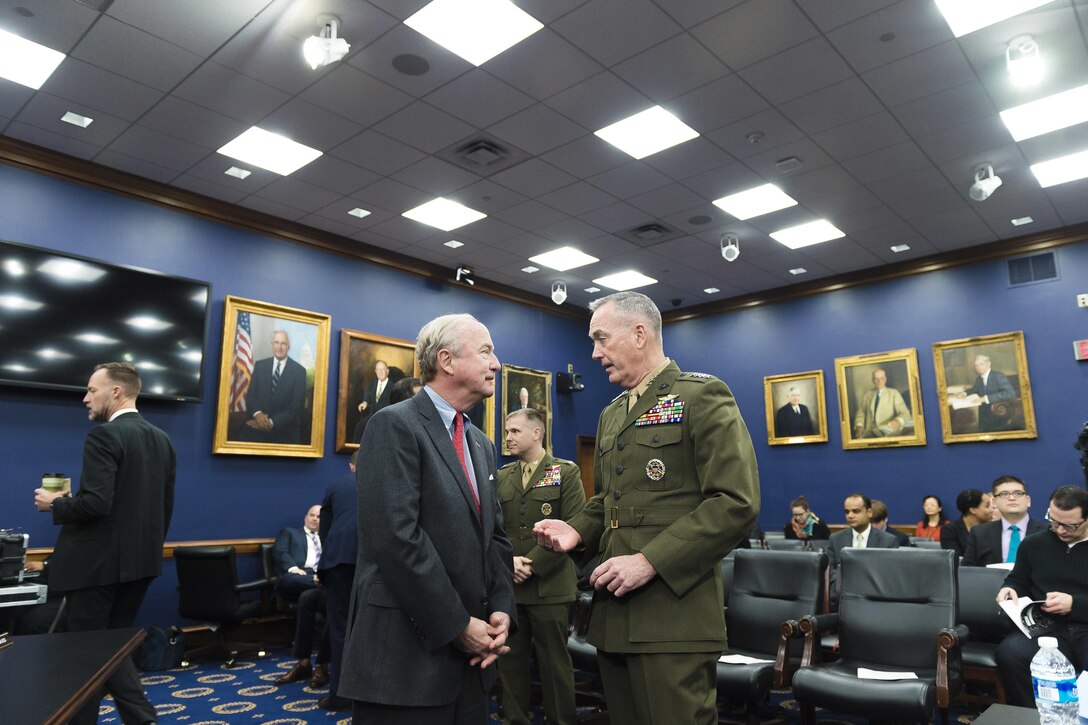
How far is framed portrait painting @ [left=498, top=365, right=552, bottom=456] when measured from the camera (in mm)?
9508

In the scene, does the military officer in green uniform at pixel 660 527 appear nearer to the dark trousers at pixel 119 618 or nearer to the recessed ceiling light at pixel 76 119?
the dark trousers at pixel 119 618

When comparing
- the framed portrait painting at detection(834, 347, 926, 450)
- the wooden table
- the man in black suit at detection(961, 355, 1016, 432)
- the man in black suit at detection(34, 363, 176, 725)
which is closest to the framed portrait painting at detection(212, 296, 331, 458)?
the man in black suit at detection(34, 363, 176, 725)


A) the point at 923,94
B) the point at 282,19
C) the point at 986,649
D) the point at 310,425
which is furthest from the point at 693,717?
the point at 310,425

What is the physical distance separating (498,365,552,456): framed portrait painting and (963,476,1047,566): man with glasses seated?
17.7ft

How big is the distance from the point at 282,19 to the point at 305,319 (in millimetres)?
3635

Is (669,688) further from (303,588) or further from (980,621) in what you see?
(303,588)

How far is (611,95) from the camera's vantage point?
17.5 feet

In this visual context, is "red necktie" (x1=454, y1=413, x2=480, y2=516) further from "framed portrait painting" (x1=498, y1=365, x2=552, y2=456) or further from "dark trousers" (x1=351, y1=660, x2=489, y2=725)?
"framed portrait painting" (x1=498, y1=365, x2=552, y2=456)

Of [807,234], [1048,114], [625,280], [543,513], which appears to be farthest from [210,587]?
[1048,114]

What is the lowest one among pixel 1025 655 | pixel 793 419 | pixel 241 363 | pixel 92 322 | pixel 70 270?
pixel 1025 655

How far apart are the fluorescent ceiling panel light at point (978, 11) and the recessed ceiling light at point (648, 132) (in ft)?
6.28

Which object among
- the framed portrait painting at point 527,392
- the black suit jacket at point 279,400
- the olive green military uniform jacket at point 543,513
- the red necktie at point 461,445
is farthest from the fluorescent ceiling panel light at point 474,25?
the framed portrait painting at point 527,392

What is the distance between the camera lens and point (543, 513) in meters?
3.79

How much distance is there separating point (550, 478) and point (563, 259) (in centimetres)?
530
